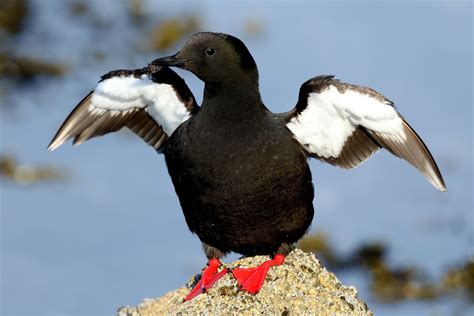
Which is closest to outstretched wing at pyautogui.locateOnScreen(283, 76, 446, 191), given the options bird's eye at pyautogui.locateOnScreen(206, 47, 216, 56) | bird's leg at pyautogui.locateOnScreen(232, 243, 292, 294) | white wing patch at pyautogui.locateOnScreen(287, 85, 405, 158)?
white wing patch at pyautogui.locateOnScreen(287, 85, 405, 158)

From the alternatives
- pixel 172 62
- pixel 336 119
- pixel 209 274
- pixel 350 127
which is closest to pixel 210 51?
pixel 172 62

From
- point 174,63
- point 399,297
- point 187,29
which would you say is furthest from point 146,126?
point 187,29

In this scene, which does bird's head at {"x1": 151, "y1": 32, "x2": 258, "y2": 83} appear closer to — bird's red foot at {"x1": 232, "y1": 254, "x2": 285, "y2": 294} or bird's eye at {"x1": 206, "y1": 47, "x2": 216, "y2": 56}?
bird's eye at {"x1": 206, "y1": 47, "x2": 216, "y2": 56}

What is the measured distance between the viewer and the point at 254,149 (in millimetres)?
7230

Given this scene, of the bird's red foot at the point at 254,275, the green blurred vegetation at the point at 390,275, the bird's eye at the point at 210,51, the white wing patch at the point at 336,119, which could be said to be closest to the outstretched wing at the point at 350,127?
the white wing patch at the point at 336,119

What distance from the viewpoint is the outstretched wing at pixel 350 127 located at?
741 centimetres

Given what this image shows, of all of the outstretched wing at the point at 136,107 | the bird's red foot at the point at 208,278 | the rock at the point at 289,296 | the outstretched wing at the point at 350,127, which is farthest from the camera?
the outstretched wing at the point at 136,107

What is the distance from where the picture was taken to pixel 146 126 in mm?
8609

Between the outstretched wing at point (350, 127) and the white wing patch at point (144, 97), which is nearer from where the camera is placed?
the outstretched wing at point (350, 127)

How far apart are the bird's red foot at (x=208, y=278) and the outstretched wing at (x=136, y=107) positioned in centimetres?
142

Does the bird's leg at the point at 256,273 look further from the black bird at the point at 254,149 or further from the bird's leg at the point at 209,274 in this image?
the bird's leg at the point at 209,274

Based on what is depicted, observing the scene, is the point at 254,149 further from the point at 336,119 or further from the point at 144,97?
the point at 144,97

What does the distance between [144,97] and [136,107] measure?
169 millimetres

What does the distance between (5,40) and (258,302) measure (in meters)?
17.0
